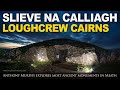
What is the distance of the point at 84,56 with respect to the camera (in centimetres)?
367

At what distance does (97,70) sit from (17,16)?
5.39 feet

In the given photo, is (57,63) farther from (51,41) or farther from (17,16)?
(17,16)

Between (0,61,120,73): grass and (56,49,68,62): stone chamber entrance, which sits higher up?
(56,49,68,62): stone chamber entrance
